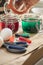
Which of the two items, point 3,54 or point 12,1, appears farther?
point 12,1

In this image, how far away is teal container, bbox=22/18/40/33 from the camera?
33.1 inches

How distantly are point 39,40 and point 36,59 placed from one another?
0.21 m

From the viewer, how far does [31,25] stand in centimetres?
84

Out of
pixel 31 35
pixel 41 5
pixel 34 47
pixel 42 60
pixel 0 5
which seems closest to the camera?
pixel 42 60

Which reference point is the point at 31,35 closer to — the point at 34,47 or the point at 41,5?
the point at 34,47

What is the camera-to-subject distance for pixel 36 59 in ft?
1.86

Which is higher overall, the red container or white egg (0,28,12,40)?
the red container

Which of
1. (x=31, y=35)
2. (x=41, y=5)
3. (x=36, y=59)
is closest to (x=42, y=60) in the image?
(x=36, y=59)

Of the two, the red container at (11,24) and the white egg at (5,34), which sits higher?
the red container at (11,24)

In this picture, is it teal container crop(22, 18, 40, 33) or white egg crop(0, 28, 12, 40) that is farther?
teal container crop(22, 18, 40, 33)

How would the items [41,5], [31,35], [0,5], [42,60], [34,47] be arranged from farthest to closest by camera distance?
[41,5] < [0,5] < [31,35] < [34,47] < [42,60]

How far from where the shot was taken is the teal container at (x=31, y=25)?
840mm

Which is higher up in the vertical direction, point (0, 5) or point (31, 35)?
point (0, 5)

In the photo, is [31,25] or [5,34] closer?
[5,34]
